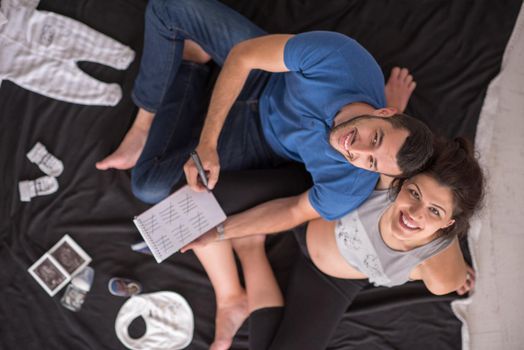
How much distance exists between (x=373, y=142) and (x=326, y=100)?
0.91ft

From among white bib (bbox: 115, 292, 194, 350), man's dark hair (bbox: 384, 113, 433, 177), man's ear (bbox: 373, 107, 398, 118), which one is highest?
man's ear (bbox: 373, 107, 398, 118)

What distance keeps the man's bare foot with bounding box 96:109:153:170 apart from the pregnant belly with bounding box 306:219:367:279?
0.85m

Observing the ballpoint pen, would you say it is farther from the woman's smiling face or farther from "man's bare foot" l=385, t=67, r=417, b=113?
"man's bare foot" l=385, t=67, r=417, b=113

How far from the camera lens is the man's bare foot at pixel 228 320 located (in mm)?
1893

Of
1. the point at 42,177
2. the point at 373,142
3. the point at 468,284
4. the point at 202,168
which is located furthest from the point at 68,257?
the point at 468,284

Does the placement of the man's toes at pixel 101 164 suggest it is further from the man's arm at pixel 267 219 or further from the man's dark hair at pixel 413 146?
the man's dark hair at pixel 413 146

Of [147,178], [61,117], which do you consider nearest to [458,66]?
[147,178]

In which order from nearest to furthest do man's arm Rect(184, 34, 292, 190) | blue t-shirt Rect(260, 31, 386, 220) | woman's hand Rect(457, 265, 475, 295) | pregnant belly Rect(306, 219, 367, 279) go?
blue t-shirt Rect(260, 31, 386, 220) → man's arm Rect(184, 34, 292, 190) → pregnant belly Rect(306, 219, 367, 279) → woman's hand Rect(457, 265, 475, 295)

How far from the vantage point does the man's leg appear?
1.67 meters

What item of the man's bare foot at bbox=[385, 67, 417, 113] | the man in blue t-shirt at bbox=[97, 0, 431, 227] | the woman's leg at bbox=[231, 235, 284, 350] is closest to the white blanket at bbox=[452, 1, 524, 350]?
the man's bare foot at bbox=[385, 67, 417, 113]

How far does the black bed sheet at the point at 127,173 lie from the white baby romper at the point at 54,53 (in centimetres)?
5

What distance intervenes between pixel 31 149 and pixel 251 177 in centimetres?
105

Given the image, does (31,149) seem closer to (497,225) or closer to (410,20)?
(410,20)

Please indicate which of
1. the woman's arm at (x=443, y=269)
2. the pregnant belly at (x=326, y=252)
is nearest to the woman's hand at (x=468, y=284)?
the woman's arm at (x=443, y=269)
